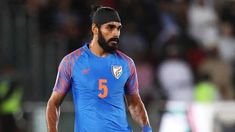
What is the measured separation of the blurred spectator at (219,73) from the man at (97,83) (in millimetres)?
6798

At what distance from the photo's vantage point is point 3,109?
12781mm

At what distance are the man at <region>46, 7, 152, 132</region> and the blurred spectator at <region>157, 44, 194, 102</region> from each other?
6349 mm

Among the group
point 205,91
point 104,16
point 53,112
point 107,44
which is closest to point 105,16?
point 104,16

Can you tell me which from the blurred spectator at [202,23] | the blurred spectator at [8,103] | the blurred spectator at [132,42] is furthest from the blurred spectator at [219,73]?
the blurred spectator at [8,103]

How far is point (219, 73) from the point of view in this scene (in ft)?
44.1

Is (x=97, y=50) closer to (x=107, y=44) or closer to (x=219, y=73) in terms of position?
(x=107, y=44)

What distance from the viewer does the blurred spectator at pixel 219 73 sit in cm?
1339

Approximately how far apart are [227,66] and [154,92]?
152 cm

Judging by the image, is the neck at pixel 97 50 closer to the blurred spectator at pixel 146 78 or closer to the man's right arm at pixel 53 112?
the man's right arm at pixel 53 112

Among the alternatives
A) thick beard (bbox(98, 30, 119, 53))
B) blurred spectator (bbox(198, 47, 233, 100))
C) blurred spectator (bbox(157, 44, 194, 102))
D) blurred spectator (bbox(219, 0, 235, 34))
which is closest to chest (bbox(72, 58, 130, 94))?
thick beard (bbox(98, 30, 119, 53))

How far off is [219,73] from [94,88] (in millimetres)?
7087

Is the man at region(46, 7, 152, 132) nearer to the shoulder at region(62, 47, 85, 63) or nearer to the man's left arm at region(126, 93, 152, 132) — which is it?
the shoulder at region(62, 47, 85, 63)

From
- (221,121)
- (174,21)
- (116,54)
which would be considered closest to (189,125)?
(221,121)

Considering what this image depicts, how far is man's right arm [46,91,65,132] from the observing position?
260 inches
